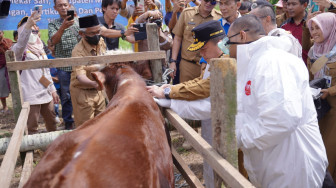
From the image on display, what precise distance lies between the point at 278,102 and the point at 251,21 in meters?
0.81

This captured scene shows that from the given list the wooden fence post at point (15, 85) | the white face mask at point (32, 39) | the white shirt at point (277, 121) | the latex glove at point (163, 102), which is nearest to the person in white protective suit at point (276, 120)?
the white shirt at point (277, 121)

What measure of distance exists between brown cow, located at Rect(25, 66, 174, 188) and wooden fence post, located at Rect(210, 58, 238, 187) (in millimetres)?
340

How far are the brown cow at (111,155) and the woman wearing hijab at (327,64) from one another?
2.22m

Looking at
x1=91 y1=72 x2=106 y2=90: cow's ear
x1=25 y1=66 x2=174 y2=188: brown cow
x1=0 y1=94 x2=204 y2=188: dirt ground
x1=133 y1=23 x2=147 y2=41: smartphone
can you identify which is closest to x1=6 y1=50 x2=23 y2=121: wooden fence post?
x1=0 y1=94 x2=204 y2=188: dirt ground

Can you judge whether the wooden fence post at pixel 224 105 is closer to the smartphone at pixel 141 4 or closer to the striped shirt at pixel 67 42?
the striped shirt at pixel 67 42

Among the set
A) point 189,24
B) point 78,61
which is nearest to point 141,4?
point 189,24

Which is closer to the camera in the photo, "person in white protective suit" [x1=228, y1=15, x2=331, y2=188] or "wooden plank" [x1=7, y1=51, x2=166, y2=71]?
"person in white protective suit" [x1=228, y1=15, x2=331, y2=188]

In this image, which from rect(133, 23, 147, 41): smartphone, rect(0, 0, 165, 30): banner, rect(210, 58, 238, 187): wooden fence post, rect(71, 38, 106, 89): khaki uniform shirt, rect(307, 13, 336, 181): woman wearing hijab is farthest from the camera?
rect(0, 0, 165, 30): banner

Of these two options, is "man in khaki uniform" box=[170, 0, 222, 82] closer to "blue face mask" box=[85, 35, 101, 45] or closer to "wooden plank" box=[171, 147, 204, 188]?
"blue face mask" box=[85, 35, 101, 45]

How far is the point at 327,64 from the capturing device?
347 cm

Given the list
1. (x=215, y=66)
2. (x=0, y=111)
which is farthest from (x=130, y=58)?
(x=0, y=111)

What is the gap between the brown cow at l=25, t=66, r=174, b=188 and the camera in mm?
1208

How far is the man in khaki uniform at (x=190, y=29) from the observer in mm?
4840

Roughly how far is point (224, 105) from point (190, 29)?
337 centimetres
